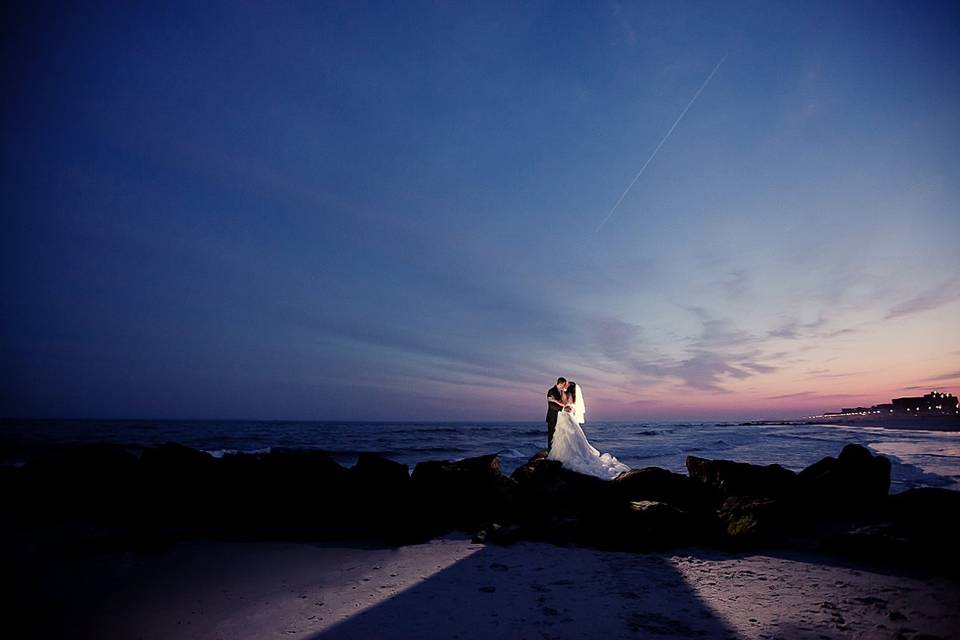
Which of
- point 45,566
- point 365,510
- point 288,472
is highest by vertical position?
point 288,472

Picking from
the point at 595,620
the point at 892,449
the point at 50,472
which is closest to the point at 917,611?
the point at 595,620

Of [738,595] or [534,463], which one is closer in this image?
[738,595]

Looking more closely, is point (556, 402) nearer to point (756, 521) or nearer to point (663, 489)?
point (663, 489)

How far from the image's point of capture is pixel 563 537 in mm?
5703

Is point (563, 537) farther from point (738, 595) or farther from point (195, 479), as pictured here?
point (195, 479)

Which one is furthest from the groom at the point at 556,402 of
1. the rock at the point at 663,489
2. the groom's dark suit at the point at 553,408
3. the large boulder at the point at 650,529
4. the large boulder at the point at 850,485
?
the large boulder at the point at 850,485

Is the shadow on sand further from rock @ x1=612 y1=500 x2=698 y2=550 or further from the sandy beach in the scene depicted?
rock @ x1=612 y1=500 x2=698 y2=550

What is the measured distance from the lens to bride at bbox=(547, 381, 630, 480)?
8539 mm

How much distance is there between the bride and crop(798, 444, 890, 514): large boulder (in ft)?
10.9

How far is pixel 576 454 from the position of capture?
29.0 feet

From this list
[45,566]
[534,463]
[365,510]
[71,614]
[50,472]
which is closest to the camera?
[71,614]

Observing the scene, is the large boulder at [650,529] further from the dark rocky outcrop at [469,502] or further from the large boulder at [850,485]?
the large boulder at [850,485]

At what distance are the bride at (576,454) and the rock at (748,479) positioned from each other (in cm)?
180

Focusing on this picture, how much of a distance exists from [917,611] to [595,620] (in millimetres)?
2619
